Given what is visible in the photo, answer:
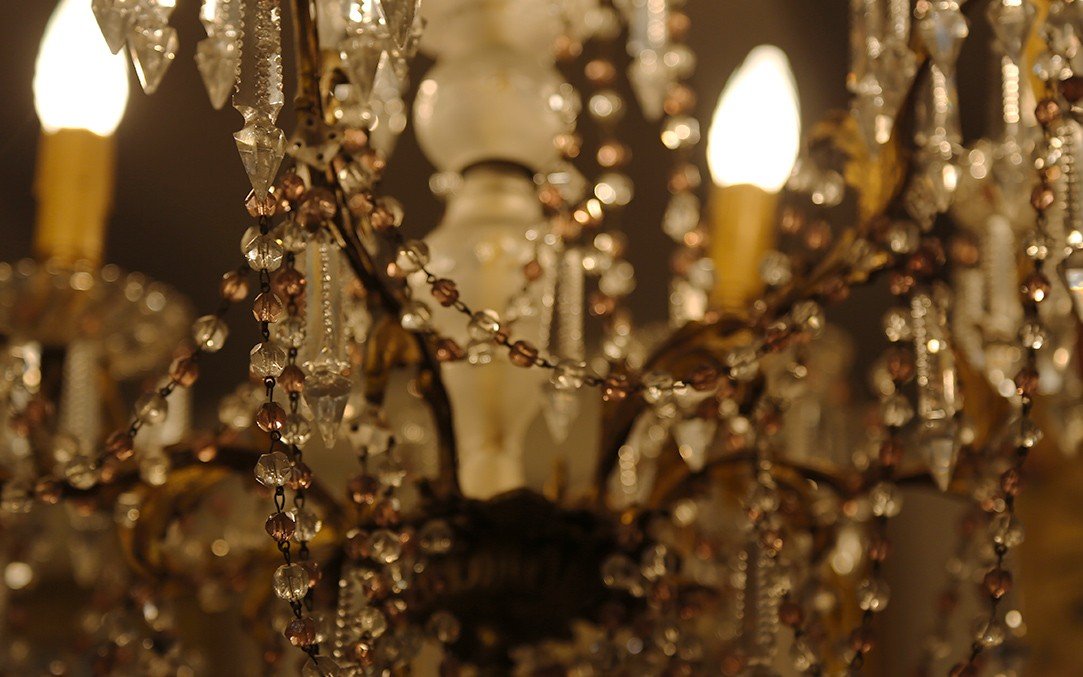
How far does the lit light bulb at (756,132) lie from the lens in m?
1.00

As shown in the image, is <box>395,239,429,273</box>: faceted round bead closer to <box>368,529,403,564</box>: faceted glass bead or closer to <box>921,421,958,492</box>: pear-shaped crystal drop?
<box>368,529,403,564</box>: faceted glass bead

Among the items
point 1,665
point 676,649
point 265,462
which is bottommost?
point 1,665

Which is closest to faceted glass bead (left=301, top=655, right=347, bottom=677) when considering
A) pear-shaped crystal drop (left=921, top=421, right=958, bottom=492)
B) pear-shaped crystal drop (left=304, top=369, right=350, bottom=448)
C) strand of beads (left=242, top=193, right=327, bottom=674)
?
strand of beads (left=242, top=193, right=327, bottom=674)

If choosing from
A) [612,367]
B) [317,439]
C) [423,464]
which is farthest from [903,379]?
[317,439]

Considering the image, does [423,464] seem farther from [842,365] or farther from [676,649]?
[842,365]

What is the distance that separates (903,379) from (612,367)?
0.50 ft

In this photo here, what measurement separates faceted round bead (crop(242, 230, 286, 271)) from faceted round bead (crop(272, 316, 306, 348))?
3cm

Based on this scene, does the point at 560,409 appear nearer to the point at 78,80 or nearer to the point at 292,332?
the point at 292,332

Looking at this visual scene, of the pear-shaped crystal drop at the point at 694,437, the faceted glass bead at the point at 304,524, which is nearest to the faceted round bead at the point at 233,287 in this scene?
the faceted glass bead at the point at 304,524

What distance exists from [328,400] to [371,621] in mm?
120

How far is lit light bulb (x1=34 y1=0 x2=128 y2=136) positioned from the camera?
100 centimetres

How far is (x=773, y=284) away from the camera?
88 cm

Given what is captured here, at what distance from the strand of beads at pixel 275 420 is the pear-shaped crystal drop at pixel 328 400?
0.6 inches

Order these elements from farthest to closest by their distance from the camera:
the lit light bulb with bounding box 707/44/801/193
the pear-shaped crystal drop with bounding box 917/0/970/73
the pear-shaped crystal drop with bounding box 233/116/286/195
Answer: the lit light bulb with bounding box 707/44/801/193
the pear-shaped crystal drop with bounding box 917/0/970/73
the pear-shaped crystal drop with bounding box 233/116/286/195
